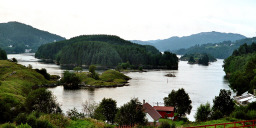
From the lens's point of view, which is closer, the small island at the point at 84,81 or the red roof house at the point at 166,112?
the red roof house at the point at 166,112

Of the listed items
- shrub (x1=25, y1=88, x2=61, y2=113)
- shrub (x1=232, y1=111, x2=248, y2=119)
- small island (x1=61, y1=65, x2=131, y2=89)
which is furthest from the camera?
small island (x1=61, y1=65, x2=131, y2=89)

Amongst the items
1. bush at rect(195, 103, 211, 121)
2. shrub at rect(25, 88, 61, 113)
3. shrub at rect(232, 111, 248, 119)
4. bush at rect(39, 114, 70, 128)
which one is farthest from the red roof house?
bush at rect(39, 114, 70, 128)

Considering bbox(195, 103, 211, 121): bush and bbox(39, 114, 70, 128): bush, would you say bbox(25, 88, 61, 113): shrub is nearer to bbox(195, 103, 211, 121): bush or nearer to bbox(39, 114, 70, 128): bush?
bbox(39, 114, 70, 128): bush

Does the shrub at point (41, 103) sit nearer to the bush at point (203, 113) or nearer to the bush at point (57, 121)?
the bush at point (57, 121)

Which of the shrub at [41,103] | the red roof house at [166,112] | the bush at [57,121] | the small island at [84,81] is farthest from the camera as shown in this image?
the small island at [84,81]

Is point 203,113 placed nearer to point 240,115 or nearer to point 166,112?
point 166,112

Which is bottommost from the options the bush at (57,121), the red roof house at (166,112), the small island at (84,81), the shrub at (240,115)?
the red roof house at (166,112)

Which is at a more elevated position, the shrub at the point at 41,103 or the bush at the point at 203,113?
the shrub at the point at 41,103

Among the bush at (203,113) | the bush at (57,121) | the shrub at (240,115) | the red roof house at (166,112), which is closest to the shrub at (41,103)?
the bush at (57,121)

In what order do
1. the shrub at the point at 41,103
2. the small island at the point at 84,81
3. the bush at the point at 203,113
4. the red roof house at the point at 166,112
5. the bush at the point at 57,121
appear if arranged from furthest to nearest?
the small island at the point at 84,81, the red roof house at the point at 166,112, the bush at the point at 203,113, the shrub at the point at 41,103, the bush at the point at 57,121

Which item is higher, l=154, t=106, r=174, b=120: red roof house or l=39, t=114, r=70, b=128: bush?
l=39, t=114, r=70, b=128: bush

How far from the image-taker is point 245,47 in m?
188

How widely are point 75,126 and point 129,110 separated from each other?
12268 mm

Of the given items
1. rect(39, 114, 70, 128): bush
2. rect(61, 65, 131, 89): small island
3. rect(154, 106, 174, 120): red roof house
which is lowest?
rect(154, 106, 174, 120): red roof house
